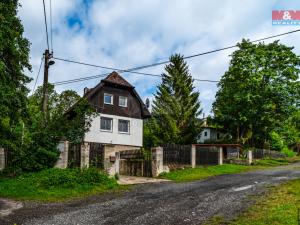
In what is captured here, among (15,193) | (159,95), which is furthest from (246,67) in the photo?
(15,193)

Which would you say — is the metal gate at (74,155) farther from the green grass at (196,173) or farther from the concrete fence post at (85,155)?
the green grass at (196,173)

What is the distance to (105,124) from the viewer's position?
32.9 m

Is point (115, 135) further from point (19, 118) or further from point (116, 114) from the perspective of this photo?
point (19, 118)

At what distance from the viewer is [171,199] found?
12875mm

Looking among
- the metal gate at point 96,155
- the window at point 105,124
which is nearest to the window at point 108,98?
the window at point 105,124

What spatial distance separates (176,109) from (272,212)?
27.7 m

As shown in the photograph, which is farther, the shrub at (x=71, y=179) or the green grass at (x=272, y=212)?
the shrub at (x=71, y=179)

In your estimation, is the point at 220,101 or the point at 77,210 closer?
the point at 77,210

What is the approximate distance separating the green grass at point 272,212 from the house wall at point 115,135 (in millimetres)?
21532

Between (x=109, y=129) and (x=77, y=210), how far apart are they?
21599 millimetres

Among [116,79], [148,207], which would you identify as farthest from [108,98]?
[148,207]

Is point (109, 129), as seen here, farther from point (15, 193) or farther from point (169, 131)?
point (15, 193)

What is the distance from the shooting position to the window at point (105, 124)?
107 ft

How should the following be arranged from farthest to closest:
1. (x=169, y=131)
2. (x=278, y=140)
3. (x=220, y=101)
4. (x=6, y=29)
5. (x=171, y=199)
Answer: (x=278, y=140)
(x=220, y=101)
(x=169, y=131)
(x=6, y=29)
(x=171, y=199)
